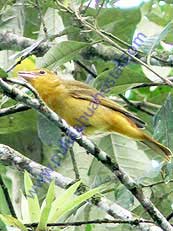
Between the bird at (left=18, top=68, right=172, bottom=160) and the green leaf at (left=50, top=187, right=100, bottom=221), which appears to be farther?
the bird at (left=18, top=68, right=172, bottom=160)

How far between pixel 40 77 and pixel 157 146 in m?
0.74

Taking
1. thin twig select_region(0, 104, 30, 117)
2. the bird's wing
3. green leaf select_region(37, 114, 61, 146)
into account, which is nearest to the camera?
thin twig select_region(0, 104, 30, 117)

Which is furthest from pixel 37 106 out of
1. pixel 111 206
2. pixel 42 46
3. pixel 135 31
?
pixel 135 31

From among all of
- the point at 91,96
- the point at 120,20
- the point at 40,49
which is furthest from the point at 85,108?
the point at 120,20

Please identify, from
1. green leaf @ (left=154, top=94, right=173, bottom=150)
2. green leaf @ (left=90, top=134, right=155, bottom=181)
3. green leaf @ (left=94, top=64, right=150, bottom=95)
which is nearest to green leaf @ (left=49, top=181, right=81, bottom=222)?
green leaf @ (left=154, top=94, right=173, bottom=150)

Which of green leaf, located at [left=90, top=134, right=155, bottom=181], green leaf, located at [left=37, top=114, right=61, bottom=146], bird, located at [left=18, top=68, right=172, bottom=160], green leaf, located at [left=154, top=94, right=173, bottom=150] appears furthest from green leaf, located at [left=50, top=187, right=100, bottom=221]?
bird, located at [left=18, top=68, right=172, bottom=160]

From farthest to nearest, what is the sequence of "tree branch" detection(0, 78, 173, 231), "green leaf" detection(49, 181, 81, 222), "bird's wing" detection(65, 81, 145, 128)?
"bird's wing" detection(65, 81, 145, 128) < "tree branch" detection(0, 78, 173, 231) < "green leaf" detection(49, 181, 81, 222)

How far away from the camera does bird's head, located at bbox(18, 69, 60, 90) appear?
13.2ft

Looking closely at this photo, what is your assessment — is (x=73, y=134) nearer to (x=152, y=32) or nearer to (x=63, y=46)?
(x=63, y=46)

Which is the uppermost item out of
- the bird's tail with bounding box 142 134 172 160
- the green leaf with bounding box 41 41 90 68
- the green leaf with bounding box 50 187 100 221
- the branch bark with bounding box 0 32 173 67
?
the green leaf with bounding box 41 41 90 68

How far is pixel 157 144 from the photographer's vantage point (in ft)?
12.8

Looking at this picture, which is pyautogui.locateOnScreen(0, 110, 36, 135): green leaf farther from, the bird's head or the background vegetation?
the bird's head

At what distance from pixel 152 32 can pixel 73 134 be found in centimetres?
161

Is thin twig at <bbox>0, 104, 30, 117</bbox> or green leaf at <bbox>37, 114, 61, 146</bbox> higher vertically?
thin twig at <bbox>0, 104, 30, 117</bbox>
